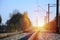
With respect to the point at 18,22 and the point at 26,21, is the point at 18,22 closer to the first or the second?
the point at 18,22

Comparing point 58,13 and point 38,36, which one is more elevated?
point 58,13

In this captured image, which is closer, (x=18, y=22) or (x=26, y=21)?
(x=26, y=21)

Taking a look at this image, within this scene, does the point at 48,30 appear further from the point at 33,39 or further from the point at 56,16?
the point at 33,39

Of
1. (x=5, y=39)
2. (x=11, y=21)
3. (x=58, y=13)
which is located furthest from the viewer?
(x=58, y=13)

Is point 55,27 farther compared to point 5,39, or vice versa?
point 55,27

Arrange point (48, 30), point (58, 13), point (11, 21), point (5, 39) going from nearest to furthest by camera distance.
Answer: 1. point (11, 21)
2. point (5, 39)
3. point (58, 13)
4. point (48, 30)

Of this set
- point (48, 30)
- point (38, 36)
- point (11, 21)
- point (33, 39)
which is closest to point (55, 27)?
point (48, 30)

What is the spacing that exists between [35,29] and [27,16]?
592 mm

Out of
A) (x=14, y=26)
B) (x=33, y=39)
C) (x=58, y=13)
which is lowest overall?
(x=33, y=39)

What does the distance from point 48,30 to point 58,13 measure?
0.85m

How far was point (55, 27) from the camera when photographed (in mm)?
6902

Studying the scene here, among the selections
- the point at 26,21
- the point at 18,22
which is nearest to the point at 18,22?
the point at 18,22

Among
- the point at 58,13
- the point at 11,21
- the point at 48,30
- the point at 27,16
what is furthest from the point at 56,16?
the point at 11,21

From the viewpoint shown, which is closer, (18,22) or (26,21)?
(26,21)
